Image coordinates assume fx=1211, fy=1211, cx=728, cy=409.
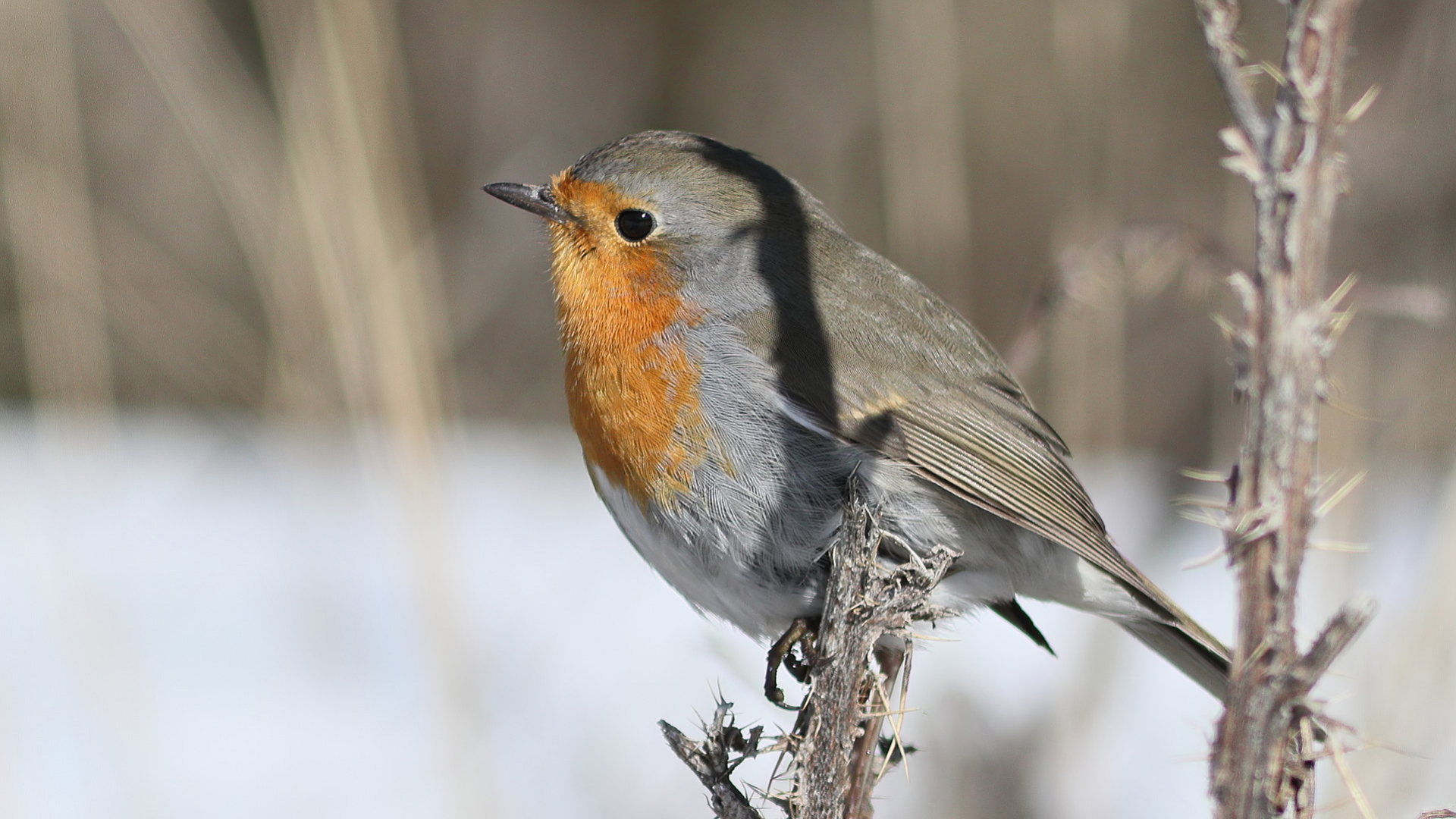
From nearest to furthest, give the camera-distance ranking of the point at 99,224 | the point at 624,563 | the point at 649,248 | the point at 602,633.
Answer: the point at 649,248 < the point at 602,633 < the point at 624,563 < the point at 99,224

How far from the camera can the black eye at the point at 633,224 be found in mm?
2289

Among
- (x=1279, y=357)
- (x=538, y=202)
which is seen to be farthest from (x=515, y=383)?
(x=1279, y=357)

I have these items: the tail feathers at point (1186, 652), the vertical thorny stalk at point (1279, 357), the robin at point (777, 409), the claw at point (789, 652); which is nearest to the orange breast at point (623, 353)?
the robin at point (777, 409)

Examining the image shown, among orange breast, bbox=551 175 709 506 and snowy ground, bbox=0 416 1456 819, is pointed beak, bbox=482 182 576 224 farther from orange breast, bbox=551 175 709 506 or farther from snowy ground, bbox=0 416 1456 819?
snowy ground, bbox=0 416 1456 819

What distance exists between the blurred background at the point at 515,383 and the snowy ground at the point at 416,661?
0.05ft

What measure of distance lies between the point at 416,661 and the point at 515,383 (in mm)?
2291

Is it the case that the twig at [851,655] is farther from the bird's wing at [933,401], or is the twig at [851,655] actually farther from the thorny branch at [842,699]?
the bird's wing at [933,401]

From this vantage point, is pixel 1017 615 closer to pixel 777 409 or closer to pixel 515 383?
pixel 777 409

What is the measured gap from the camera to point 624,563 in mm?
4336

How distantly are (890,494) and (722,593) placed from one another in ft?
1.11

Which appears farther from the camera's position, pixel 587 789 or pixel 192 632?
pixel 192 632

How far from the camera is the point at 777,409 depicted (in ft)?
6.77

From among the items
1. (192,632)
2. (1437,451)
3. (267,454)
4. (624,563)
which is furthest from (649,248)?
(1437,451)

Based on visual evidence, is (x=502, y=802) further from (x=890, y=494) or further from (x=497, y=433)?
(x=497, y=433)
